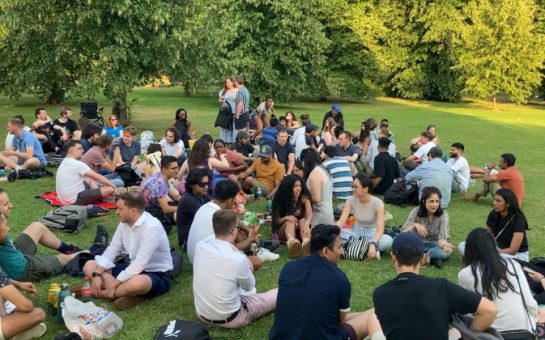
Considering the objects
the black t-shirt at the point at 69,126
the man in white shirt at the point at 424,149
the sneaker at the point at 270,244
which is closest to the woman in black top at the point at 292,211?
the sneaker at the point at 270,244

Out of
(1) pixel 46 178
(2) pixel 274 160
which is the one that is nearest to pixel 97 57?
(1) pixel 46 178

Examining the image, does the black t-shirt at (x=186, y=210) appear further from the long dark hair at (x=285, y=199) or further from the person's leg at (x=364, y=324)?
the person's leg at (x=364, y=324)

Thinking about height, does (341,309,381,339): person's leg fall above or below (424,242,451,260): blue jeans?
above

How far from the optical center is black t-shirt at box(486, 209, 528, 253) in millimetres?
6906

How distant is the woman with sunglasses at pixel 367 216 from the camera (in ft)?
25.7

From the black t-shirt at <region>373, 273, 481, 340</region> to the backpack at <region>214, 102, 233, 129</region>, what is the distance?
1240cm

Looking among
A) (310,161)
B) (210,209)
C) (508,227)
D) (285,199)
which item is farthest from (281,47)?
(210,209)

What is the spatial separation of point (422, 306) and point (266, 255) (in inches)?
159

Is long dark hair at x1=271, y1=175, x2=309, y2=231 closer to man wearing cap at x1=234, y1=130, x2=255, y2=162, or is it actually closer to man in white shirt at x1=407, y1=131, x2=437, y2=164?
man wearing cap at x1=234, y1=130, x2=255, y2=162

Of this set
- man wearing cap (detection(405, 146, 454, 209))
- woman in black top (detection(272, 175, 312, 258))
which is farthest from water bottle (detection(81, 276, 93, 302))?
man wearing cap (detection(405, 146, 454, 209))

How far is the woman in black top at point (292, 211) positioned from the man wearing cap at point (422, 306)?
4.06m

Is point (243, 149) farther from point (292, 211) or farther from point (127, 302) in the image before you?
point (127, 302)

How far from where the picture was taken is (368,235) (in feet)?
26.4

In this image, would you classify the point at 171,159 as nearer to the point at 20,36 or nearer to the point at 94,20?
the point at 94,20
